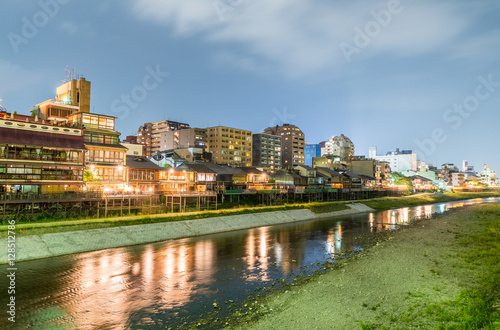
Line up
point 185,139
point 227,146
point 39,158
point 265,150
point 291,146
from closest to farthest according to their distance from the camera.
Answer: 1. point 39,158
2. point 185,139
3. point 227,146
4. point 265,150
5. point 291,146

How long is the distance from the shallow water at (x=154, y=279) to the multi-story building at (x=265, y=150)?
339 ft

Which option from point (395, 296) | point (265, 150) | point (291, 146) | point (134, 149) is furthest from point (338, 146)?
point (395, 296)

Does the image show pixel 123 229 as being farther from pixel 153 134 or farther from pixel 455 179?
pixel 455 179

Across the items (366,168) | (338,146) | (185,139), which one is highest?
(338,146)

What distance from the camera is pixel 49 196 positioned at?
3581 cm

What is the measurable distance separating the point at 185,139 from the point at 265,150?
40822 millimetres

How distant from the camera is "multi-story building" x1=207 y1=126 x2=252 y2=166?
389 feet

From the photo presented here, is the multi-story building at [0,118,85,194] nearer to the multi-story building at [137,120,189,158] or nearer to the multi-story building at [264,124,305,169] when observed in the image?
the multi-story building at [137,120,189,158]

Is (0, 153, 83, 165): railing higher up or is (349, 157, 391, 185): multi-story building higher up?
(349, 157, 391, 185): multi-story building

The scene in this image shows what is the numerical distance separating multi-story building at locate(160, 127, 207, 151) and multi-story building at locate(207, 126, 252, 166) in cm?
354

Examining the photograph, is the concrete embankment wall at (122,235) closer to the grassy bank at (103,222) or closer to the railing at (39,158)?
the grassy bank at (103,222)

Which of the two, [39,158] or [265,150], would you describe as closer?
[39,158]

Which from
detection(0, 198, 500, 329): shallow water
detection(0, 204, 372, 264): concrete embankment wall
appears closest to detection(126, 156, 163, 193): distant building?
detection(0, 204, 372, 264): concrete embankment wall

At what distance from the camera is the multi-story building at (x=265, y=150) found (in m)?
140
